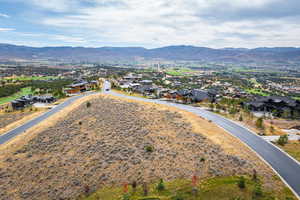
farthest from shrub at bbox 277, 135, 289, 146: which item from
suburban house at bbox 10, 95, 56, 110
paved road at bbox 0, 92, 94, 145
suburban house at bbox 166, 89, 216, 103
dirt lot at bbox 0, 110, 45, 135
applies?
suburban house at bbox 10, 95, 56, 110

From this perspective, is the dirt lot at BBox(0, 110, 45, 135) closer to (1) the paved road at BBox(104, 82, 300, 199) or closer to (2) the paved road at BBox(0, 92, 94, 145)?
(2) the paved road at BBox(0, 92, 94, 145)

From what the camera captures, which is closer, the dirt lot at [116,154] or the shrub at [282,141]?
the dirt lot at [116,154]

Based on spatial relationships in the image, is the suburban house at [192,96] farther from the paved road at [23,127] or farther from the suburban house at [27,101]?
the suburban house at [27,101]

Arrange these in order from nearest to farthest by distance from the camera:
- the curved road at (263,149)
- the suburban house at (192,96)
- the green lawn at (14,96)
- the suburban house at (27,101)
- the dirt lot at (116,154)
Answer: the curved road at (263,149), the dirt lot at (116,154), the suburban house at (192,96), the suburban house at (27,101), the green lawn at (14,96)

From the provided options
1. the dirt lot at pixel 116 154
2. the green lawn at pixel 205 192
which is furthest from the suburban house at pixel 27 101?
the green lawn at pixel 205 192

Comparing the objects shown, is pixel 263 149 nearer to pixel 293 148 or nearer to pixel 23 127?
pixel 293 148

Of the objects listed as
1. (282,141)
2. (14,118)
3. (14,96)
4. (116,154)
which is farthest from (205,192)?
(14,96)

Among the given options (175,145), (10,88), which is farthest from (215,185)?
(10,88)
